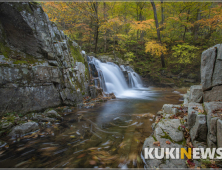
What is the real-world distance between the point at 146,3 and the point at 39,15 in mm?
17486

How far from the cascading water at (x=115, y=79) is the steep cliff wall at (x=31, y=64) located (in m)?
3.96

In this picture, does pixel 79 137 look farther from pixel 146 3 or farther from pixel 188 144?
pixel 146 3

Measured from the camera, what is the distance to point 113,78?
11.9 metres

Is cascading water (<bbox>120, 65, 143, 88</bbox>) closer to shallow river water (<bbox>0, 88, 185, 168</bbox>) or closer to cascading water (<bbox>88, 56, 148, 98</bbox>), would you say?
cascading water (<bbox>88, 56, 148, 98</bbox>)

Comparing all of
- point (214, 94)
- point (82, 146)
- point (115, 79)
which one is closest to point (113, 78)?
point (115, 79)

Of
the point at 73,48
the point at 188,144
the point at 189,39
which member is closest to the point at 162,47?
the point at 189,39

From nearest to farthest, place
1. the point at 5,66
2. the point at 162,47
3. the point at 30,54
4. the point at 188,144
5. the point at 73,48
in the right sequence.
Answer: the point at 188,144
the point at 5,66
the point at 30,54
the point at 73,48
the point at 162,47

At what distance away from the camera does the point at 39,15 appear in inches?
223

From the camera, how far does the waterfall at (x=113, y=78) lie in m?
10.4

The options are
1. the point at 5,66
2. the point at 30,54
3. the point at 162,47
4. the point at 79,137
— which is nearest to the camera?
the point at 79,137

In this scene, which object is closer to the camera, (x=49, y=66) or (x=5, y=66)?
(x=5, y=66)

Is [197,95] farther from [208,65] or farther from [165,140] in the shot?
[165,140]

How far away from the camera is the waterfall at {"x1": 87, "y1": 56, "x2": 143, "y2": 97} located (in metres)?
10.4

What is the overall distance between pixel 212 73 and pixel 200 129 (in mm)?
1603
